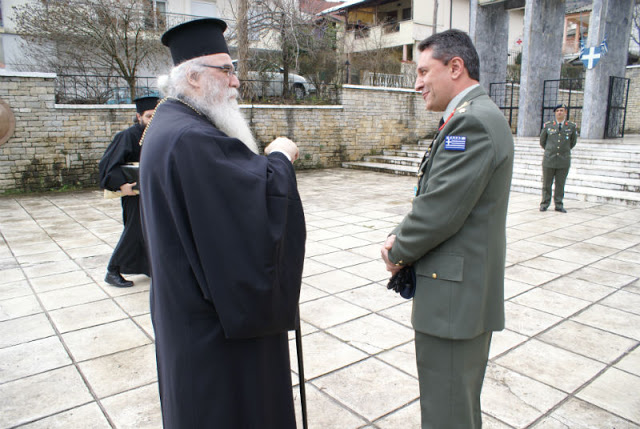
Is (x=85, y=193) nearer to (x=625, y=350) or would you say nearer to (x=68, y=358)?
(x=68, y=358)

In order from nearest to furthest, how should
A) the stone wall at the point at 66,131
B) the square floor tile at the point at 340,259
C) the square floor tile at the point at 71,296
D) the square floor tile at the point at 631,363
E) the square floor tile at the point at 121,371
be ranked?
the square floor tile at the point at 121,371 < the square floor tile at the point at 631,363 < the square floor tile at the point at 71,296 < the square floor tile at the point at 340,259 < the stone wall at the point at 66,131

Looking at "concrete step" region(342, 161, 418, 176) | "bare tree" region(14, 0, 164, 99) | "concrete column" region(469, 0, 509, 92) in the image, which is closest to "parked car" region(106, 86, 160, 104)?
"bare tree" region(14, 0, 164, 99)

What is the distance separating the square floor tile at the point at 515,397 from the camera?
98.9 inches

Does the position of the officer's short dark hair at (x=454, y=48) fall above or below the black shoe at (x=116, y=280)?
above

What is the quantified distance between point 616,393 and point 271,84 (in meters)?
13.8

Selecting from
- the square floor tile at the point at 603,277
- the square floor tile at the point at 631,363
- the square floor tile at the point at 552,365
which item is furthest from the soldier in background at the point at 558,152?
the square floor tile at the point at 552,365

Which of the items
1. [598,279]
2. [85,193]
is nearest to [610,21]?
[598,279]

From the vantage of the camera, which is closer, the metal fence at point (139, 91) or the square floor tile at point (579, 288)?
the square floor tile at point (579, 288)

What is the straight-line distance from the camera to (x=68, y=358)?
3195 mm

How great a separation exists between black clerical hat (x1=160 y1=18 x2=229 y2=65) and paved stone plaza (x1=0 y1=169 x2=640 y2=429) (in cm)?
191

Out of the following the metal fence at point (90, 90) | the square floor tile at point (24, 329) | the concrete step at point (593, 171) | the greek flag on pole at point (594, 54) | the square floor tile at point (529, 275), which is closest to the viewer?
the square floor tile at point (24, 329)

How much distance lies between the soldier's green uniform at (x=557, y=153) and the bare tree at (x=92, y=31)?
10.6 meters

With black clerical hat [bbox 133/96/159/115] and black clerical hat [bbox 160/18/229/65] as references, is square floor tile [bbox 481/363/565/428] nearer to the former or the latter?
black clerical hat [bbox 160/18/229/65]

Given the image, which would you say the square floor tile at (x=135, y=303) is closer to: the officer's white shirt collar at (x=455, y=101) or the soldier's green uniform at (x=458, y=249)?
the soldier's green uniform at (x=458, y=249)
